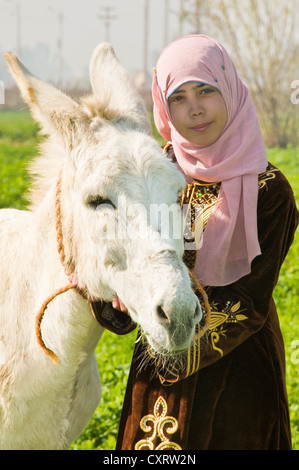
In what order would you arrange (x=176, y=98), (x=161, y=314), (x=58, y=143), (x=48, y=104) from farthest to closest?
(x=176, y=98), (x=58, y=143), (x=48, y=104), (x=161, y=314)

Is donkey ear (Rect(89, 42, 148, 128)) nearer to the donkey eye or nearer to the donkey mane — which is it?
the donkey mane

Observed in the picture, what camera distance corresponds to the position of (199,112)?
2.27 metres

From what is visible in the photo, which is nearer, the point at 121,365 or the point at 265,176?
the point at 265,176

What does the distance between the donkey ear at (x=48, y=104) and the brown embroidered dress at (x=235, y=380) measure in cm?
65

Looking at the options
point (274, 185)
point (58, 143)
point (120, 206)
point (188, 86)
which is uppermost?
point (188, 86)

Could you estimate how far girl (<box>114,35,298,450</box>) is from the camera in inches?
85.6

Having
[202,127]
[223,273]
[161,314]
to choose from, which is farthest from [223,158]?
[161,314]

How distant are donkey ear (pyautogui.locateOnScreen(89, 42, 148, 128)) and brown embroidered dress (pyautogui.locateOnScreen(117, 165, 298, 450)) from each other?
0.47 metres

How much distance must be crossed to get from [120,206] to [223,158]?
0.68 metres

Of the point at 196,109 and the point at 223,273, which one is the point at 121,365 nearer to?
the point at 223,273

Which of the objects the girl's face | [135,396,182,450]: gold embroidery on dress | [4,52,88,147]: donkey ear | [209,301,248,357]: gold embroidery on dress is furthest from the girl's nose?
[135,396,182,450]: gold embroidery on dress

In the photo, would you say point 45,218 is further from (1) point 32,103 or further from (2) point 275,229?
(2) point 275,229

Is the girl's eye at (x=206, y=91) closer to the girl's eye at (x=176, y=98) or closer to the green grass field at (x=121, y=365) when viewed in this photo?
the girl's eye at (x=176, y=98)
